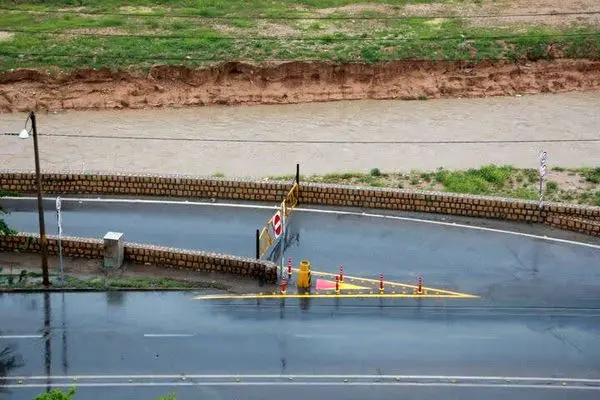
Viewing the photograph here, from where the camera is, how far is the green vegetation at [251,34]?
48.7m

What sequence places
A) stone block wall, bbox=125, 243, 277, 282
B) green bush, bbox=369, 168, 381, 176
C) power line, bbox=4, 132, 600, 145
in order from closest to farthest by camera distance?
stone block wall, bbox=125, 243, 277, 282 < green bush, bbox=369, 168, 381, 176 < power line, bbox=4, 132, 600, 145

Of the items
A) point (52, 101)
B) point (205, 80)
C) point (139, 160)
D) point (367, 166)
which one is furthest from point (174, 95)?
point (367, 166)

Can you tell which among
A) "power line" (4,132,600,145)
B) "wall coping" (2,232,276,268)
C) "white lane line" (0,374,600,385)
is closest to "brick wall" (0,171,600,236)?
"wall coping" (2,232,276,268)

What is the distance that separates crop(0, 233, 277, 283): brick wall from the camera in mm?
26766

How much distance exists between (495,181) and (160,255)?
12.3 m

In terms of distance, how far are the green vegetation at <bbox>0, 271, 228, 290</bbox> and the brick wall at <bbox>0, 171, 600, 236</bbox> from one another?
572 centimetres

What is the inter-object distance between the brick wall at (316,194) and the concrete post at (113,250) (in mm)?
4870

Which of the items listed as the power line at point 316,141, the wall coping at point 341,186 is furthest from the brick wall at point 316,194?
the power line at point 316,141

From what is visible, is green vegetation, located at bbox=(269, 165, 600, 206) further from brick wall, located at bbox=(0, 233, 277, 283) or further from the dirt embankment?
the dirt embankment

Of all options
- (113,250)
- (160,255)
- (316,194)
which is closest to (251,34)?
(316,194)

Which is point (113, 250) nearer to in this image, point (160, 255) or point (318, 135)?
point (160, 255)

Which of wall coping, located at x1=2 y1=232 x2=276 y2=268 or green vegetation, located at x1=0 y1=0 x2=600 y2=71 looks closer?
wall coping, located at x1=2 y1=232 x2=276 y2=268

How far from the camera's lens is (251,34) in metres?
51.5

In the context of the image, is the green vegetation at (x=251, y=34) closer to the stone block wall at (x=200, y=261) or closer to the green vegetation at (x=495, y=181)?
the green vegetation at (x=495, y=181)
